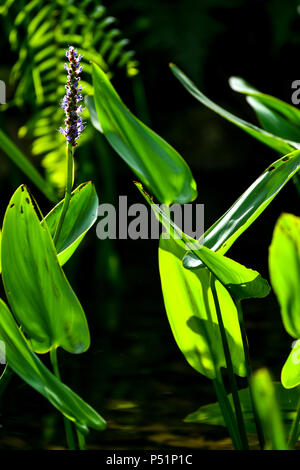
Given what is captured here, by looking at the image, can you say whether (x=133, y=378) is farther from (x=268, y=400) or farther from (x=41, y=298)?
(x=268, y=400)

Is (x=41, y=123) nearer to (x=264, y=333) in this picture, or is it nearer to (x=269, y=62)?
(x=264, y=333)

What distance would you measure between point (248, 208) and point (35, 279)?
11cm

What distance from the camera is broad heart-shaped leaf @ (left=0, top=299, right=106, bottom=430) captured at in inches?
12.2

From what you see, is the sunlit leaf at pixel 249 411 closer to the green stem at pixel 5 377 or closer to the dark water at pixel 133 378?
the dark water at pixel 133 378

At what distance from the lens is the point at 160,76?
2.48 metres

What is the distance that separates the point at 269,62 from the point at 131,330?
75.5 inches

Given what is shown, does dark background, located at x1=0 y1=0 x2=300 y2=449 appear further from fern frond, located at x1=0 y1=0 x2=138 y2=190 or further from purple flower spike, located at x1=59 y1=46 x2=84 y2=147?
purple flower spike, located at x1=59 y1=46 x2=84 y2=147

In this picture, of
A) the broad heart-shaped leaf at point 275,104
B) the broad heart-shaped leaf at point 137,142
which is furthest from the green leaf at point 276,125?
the broad heart-shaped leaf at point 137,142

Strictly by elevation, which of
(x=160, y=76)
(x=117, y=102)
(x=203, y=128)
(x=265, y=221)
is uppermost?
(x=160, y=76)

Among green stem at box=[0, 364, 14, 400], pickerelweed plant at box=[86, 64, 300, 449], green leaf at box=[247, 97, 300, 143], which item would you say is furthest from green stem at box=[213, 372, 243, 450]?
green leaf at box=[247, 97, 300, 143]

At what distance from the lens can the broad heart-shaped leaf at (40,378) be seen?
311 millimetres

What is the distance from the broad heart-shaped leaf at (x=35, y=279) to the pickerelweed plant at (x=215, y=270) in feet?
0.18

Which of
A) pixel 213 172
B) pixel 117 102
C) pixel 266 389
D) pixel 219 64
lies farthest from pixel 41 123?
pixel 219 64

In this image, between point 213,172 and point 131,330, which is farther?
point 213,172
